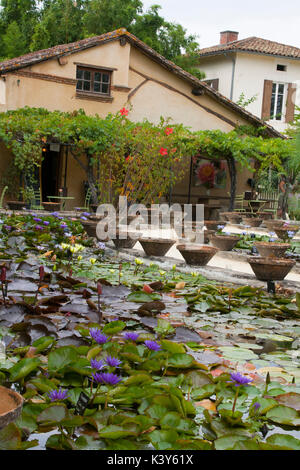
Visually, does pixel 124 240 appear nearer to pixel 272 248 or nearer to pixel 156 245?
pixel 156 245

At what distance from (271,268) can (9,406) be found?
377 cm

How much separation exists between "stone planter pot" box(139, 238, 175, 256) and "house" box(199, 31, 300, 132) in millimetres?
16907

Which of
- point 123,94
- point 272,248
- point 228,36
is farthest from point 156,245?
point 228,36

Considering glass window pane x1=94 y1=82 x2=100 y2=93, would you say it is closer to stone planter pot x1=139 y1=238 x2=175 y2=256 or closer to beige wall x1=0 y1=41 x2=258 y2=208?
beige wall x1=0 y1=41 x2=258 y2=208

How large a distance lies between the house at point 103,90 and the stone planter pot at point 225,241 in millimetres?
8684

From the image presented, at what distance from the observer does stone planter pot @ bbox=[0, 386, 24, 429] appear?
1.75 meters

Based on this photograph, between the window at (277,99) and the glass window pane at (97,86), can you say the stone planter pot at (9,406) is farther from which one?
the window at (277,99)

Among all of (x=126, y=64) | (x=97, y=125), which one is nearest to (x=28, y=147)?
(x=97, y=125)

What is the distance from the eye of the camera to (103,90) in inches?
643

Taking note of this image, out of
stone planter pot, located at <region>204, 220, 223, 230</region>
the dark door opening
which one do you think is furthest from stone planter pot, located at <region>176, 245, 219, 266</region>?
the dark door opening

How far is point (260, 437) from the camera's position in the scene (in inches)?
76.8

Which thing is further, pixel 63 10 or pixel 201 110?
pixel 63 10
